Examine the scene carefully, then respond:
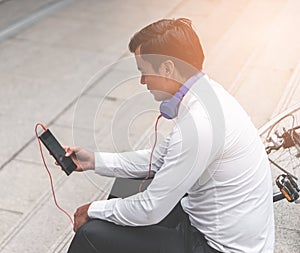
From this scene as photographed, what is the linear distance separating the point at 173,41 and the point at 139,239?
29.0 inches

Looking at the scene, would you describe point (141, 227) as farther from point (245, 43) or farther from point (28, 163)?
point (245, 43)

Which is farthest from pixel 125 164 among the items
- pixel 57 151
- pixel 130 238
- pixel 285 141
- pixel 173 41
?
pixel 285 141

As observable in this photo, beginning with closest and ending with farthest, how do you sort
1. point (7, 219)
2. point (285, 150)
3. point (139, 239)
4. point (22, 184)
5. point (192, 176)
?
point (192, 176) < point (139, 239) < point (285, 150) < point (7, 219) < point (22, 184)

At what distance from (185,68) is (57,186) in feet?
5.97

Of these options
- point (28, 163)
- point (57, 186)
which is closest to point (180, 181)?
point (57, 186)

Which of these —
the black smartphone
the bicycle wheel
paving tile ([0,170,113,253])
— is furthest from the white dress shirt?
paving tile ([0,170,113,253])

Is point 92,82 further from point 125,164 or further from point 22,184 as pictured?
point 125,164

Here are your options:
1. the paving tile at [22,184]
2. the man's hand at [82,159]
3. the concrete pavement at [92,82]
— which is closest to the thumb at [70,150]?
the man's hand at [82,159]

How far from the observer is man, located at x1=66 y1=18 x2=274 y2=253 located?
206cm

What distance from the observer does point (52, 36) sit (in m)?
6.07

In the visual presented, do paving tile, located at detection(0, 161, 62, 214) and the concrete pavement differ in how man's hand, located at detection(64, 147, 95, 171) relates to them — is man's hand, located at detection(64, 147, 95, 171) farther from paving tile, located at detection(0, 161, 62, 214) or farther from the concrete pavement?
paving tile, located at detection(0, 161, 62, 214)

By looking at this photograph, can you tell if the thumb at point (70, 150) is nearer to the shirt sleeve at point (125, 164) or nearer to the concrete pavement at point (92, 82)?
the shirt sleeve at point (125, 164)

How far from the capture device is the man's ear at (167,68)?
2.08 meters

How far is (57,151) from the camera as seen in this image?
2490 millimetres
